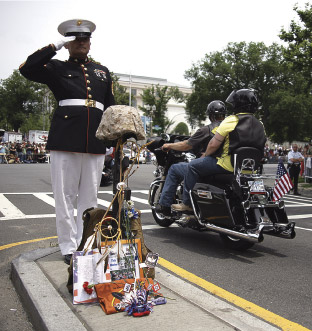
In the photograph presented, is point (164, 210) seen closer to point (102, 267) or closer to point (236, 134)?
point (236, 134)

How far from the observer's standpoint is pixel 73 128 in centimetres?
378

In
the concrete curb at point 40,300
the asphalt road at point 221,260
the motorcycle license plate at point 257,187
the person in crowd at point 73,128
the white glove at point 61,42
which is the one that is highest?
the white glove at point 61,42

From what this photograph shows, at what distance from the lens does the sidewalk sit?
2.57 m

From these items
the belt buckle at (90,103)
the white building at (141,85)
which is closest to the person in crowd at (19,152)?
the belt buckle at (90,103)

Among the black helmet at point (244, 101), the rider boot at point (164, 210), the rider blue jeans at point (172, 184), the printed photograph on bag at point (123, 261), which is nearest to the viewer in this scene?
the printed photograph on bag at point (123, 261)

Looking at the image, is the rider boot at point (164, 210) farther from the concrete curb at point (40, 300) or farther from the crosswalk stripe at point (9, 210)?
the crosswalk stripe at point (9, 210)

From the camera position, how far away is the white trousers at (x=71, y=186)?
3789 mm

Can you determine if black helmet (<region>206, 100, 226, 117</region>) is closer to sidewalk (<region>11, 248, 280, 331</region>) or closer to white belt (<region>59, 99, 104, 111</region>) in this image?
white belt (<region>59, 99, 104, 111</region>)

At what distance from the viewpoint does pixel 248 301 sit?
11.0 ft

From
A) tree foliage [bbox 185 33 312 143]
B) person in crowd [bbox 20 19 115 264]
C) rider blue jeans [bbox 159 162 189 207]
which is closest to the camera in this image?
person in crowd [bbox 20 19 115 264]

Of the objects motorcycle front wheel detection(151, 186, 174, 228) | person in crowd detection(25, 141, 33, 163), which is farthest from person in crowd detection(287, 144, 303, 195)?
person in crowd detection(25, 141, 33, 163)

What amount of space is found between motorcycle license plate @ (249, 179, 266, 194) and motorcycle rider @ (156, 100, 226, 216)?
1.00m

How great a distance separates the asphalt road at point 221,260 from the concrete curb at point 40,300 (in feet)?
0.37

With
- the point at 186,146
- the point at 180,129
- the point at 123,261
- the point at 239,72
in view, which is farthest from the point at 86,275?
the point at 180,129
